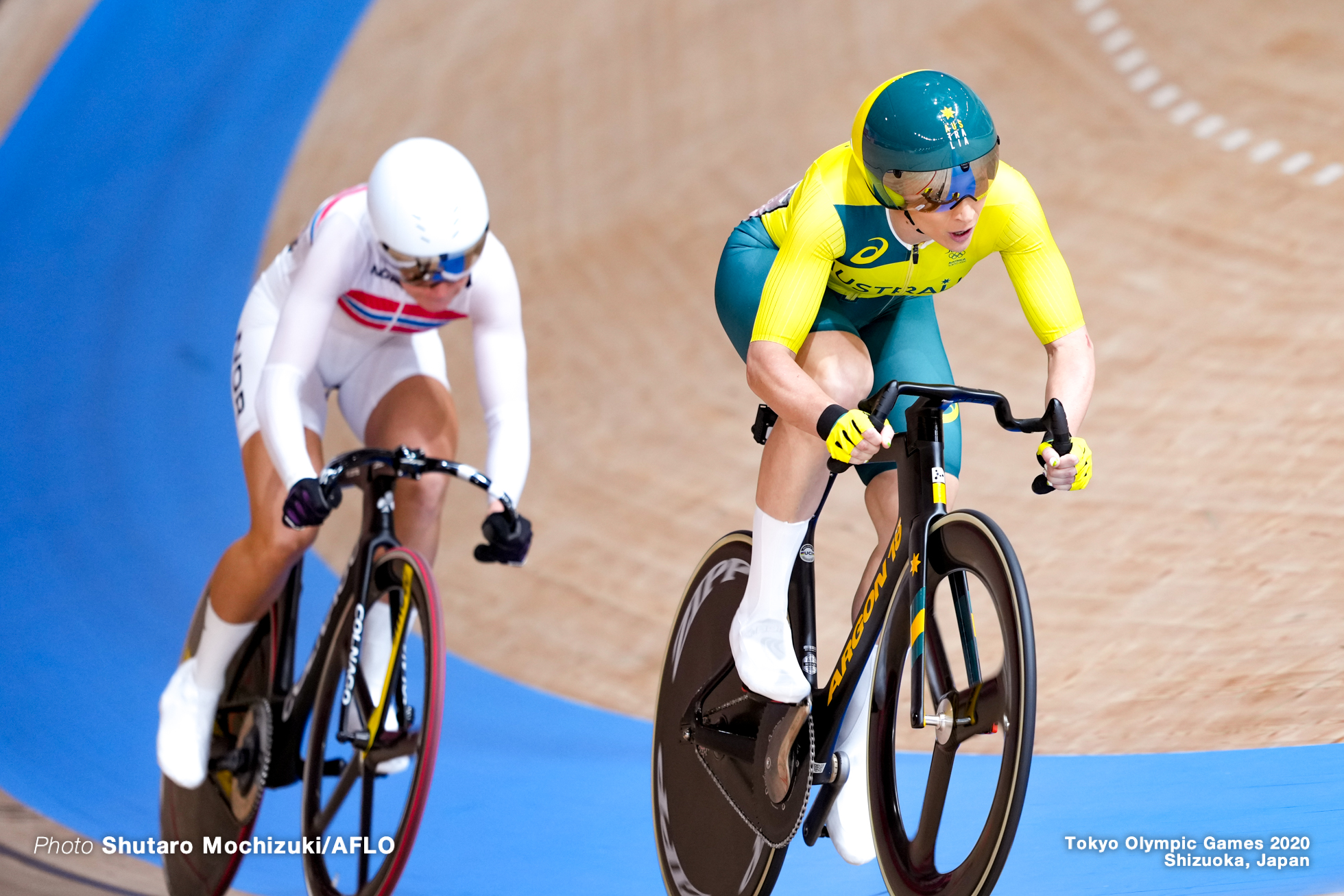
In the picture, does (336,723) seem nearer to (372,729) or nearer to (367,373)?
(372,729)

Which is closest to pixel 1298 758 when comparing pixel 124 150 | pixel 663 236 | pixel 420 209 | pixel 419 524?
pixel 419 524

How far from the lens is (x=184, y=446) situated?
5652mm

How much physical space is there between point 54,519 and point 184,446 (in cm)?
70

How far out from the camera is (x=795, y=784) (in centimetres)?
225

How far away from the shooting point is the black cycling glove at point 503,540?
2602 millimetres

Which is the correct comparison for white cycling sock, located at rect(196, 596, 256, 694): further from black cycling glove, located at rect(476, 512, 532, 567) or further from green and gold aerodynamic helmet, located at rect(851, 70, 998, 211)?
green and gold aerodynamic helmet, located at rect(851, 70, 998, 211)

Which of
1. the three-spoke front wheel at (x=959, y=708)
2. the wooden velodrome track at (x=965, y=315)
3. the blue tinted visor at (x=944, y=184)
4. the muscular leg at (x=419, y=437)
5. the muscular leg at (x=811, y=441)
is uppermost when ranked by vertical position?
the wooden velodrome track at (x=965, y=315)

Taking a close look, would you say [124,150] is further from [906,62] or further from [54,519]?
[906,62]

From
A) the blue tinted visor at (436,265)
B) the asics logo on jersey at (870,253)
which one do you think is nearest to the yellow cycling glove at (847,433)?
the asics logo on jersey at (870,253)

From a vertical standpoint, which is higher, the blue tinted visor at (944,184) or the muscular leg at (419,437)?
the muscular leg at (419,437)

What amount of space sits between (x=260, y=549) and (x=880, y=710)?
146 centimetres

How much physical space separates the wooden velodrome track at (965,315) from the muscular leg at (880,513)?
136 centimetres

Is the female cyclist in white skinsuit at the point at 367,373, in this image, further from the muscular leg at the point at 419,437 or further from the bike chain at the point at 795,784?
the bike chain at the point at 795,784

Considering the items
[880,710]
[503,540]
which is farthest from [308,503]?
[880,710]
